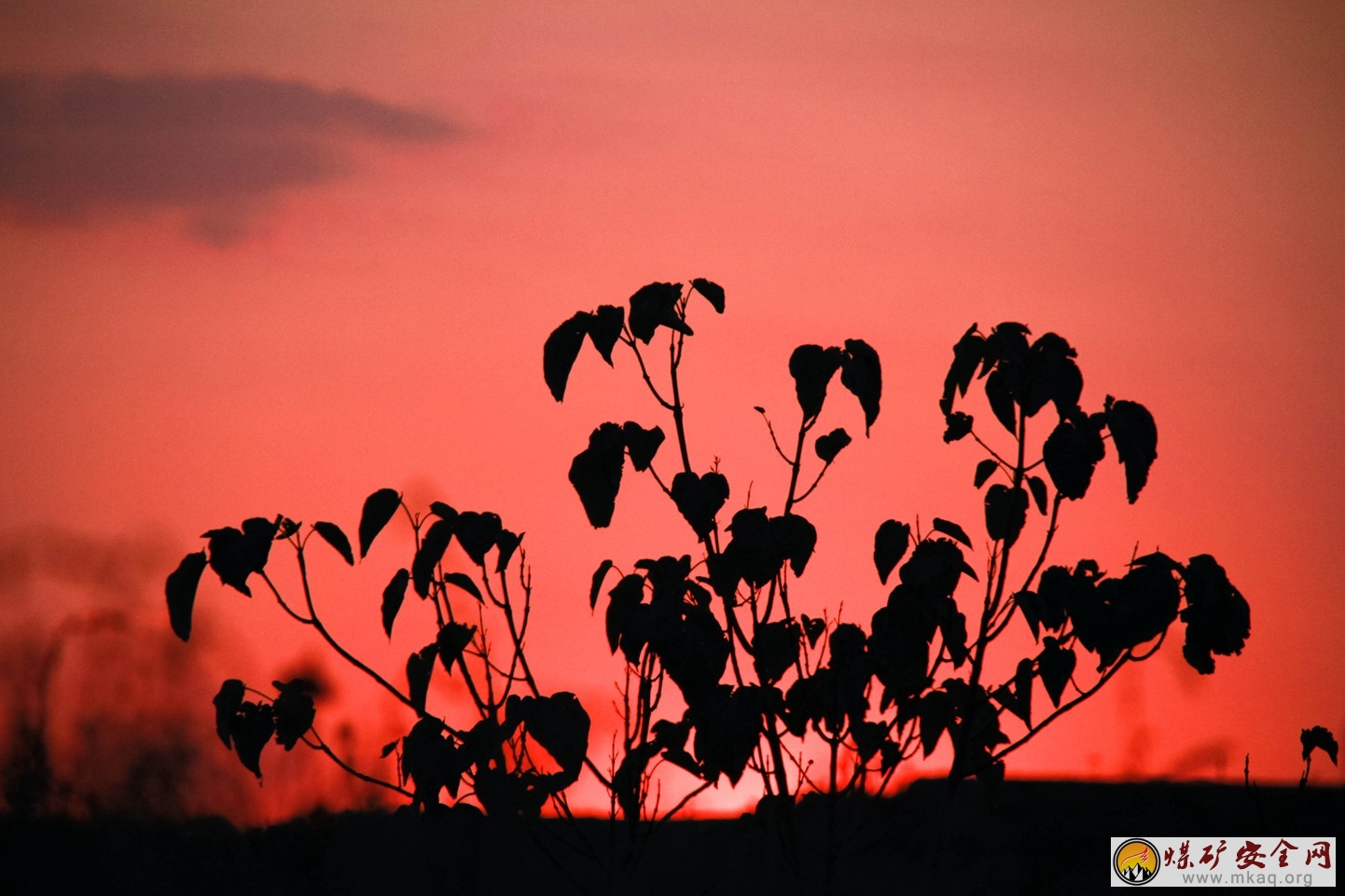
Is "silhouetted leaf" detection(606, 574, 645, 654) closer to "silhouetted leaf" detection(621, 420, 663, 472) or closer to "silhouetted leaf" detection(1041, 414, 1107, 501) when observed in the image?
"silhouetted leaf" detection(621, 420, 663, 472)

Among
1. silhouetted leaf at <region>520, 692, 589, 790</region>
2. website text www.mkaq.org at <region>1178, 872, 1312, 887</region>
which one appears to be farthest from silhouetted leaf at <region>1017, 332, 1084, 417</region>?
website text www.mkaq.org at <region>1178, 872, 1312, 887</region>

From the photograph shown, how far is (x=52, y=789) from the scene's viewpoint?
6.10m

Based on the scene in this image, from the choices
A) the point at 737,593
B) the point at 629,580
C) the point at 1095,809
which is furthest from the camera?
the point at 1095,809

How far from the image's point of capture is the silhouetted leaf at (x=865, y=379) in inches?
140

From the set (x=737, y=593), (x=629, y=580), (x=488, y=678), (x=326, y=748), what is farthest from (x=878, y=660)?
(x=326, y=748)

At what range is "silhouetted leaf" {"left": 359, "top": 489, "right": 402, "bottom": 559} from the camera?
3.58 m

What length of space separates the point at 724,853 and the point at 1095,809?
8.19 feet

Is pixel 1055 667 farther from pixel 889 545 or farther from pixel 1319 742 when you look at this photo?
pixel 1319 742

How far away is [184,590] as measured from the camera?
344cm

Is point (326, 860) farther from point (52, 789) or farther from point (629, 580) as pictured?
point (629, 580)

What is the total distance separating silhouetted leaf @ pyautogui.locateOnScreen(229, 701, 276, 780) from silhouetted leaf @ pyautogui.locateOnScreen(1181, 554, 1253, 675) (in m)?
2.78

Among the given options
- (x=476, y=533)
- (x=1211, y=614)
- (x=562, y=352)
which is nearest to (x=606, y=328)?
(x=562, y=352)

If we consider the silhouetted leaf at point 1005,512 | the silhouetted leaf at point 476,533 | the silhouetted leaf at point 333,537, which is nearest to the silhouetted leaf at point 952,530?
the silhouetted leaf at point 1005,512

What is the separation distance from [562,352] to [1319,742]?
Answer: 344 centimetres
